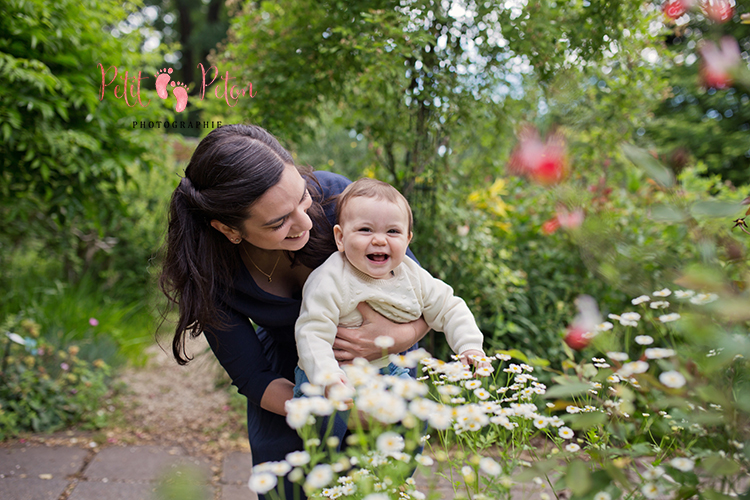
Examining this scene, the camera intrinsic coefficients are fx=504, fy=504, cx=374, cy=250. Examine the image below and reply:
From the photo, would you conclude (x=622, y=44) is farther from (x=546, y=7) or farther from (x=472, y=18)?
(x=472, y=18)

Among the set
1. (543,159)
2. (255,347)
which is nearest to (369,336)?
(255,347)

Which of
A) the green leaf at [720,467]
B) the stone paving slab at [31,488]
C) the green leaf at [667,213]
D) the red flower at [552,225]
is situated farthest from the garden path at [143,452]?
the red flower at [552,225]

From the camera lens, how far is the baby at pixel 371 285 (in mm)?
1379

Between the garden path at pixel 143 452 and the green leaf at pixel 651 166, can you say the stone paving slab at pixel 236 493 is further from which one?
the green leaf at pixel 651 166

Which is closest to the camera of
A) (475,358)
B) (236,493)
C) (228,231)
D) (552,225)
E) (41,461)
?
(475,358)

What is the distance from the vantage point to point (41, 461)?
2328mm

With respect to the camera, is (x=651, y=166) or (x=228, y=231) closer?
(x=651, y=166)

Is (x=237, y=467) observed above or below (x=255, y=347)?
below

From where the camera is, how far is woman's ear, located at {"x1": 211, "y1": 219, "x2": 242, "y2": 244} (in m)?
1.46

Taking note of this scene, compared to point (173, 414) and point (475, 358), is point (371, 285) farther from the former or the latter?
point (173, 414)

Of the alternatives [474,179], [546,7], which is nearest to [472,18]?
[546,7]

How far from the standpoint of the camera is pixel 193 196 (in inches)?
55.8

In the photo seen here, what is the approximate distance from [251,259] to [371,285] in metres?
0.42

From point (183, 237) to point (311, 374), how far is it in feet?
1.84
